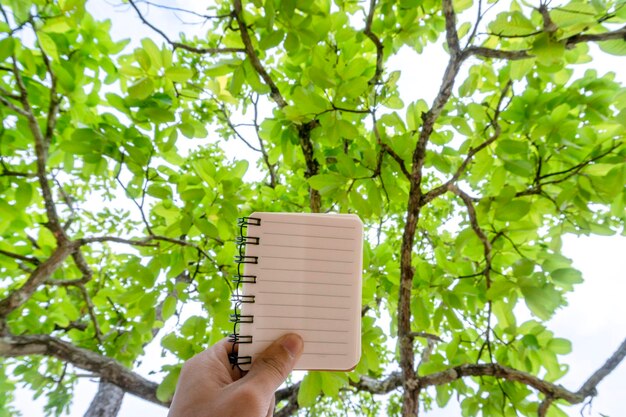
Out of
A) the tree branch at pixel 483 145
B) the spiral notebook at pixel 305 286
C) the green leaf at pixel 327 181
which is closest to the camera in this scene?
the spiral notebook at pixel 305 286

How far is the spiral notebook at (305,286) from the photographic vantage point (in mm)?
657

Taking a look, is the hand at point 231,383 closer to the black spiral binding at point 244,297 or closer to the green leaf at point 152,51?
the black spiral binding at point 244,297

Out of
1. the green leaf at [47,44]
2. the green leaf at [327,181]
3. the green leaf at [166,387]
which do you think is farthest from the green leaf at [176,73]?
the green leaf at [166,387]

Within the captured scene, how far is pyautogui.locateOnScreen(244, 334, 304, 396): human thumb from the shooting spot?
583 mm

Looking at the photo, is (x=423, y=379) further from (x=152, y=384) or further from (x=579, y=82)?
(x=152, y=384)

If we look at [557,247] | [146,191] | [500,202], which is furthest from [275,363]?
[557,247]

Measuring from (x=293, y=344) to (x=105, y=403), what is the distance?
252 centimetres

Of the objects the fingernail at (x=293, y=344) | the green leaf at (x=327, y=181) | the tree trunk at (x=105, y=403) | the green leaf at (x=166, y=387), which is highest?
the green leaf at (x=327, y=181)

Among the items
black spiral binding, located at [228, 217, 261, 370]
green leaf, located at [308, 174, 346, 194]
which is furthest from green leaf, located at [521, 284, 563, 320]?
black spiral binding, located at [228, 217, 261, 370]

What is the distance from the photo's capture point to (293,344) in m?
0.64

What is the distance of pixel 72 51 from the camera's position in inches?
45.6

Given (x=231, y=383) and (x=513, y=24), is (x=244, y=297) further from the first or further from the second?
(x=513, y=24)

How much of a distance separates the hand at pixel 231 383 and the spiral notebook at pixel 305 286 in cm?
3

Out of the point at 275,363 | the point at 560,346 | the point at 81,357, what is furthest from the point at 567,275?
the point at 81,357
